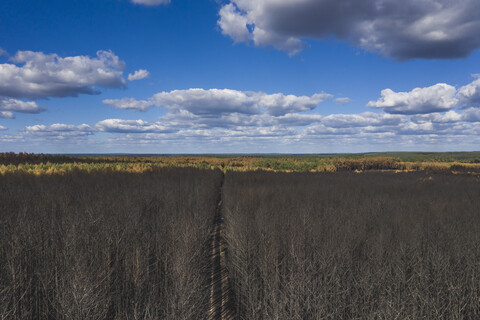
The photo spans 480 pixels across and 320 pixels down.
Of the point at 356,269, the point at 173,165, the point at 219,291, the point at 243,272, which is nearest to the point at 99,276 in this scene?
the point at 243,272

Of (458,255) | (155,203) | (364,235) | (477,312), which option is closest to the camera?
(477,312)

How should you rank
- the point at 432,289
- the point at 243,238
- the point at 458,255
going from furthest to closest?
the point at 243,238, the point at 458,255, the point at 432,289

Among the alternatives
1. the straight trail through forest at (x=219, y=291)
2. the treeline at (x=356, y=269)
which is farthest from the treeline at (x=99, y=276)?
the treeline at (x=356, y=269)

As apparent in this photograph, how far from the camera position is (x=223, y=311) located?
5.33 meters

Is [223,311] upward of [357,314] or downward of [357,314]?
downward

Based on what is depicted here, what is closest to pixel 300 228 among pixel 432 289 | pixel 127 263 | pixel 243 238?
pixel 243 238

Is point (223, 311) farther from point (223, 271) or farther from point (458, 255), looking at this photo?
point (458, 255)

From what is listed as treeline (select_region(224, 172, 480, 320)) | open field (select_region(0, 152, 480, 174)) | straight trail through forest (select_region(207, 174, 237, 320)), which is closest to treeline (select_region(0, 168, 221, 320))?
straight trail through forest (select_region(207, 174, 237, 320))

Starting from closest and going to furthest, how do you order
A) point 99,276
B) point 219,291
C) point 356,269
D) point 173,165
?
point 99,276
point 356,269
point 219,291
point 173,165

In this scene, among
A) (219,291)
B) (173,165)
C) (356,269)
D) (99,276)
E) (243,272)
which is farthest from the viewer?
(173,165)

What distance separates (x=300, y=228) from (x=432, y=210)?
8.02 meters

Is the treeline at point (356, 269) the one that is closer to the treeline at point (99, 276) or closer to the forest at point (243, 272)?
the forest at point (243, 272)

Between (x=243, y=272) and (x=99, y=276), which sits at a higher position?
(x=99, y=276)

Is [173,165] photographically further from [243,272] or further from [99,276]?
[99,276]
